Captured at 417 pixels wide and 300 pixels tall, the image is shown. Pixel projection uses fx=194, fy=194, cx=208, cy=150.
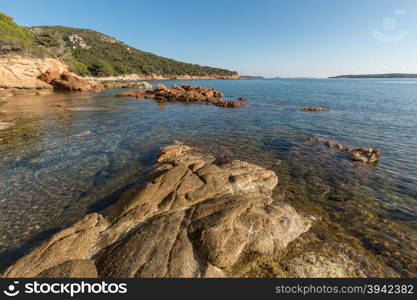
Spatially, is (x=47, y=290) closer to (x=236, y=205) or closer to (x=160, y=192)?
(x=160, y=192)

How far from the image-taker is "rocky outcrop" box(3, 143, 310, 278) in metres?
4.81

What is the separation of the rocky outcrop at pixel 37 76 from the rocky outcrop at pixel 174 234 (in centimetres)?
5635

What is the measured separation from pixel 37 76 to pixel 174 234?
66.3 m

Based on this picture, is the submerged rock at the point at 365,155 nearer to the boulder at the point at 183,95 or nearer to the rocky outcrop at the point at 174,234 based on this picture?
the rocky outcrop at the point at 174,234

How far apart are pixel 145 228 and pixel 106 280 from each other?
1612 millimetres

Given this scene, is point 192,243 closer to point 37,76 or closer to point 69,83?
point 69,83

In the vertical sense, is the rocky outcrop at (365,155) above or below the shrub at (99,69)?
below

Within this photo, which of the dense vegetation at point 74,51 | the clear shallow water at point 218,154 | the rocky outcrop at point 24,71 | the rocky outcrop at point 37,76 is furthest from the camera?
the dense vegetation at point 74,51

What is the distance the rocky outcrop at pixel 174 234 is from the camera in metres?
4.81

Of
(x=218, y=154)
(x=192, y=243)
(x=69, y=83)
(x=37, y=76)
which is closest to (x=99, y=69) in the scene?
(x=69, y=83)

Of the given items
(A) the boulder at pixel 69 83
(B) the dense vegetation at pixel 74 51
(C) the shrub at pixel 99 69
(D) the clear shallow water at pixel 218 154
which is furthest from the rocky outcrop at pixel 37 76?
(C) the shrub at pixel 99 69

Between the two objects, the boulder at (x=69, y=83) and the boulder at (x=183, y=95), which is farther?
the boulder at (x=69, y=83)

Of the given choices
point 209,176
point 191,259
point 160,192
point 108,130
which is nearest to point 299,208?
point 209,176

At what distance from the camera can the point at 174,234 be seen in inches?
225
